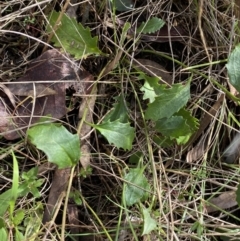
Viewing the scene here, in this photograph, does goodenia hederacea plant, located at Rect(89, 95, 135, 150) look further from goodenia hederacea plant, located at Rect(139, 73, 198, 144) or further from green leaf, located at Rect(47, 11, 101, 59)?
green leaf, located at Rect(47, 11, 101, 59)

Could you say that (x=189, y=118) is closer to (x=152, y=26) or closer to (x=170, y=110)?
(x=170, y=110)

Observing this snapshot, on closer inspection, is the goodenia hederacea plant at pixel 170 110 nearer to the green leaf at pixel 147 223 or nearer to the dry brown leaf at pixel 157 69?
the dry brown leaf at pixel 157 69

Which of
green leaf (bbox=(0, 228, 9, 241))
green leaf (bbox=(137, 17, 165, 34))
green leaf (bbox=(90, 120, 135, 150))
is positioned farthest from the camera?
green leaf (bbox=(137, 17, 165, 34))

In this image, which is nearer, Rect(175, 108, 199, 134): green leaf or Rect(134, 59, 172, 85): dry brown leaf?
Rect(175, 108, 199, 134): green leaf

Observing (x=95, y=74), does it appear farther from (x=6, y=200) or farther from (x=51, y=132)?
(x=6, y=200)

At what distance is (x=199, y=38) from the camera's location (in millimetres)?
1388

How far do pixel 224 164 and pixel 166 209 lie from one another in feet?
0.71

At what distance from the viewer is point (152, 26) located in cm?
130

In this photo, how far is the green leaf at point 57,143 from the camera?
1.12m

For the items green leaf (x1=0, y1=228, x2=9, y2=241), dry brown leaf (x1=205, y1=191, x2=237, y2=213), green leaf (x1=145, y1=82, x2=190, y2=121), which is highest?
green leaf (x1=145, y1=82, x2=190, y2=121)

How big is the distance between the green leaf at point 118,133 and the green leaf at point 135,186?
65mm

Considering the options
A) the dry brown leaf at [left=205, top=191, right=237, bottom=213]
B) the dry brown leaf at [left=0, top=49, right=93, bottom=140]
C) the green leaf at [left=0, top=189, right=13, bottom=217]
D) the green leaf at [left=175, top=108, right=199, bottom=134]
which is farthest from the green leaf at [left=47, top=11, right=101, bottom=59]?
the dry brown leaf at [left=205, top=191, right=237, bottom=213]

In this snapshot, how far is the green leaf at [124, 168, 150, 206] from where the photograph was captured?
119 cm

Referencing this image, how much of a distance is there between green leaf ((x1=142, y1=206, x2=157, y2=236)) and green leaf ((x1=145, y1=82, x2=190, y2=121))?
23 cm
